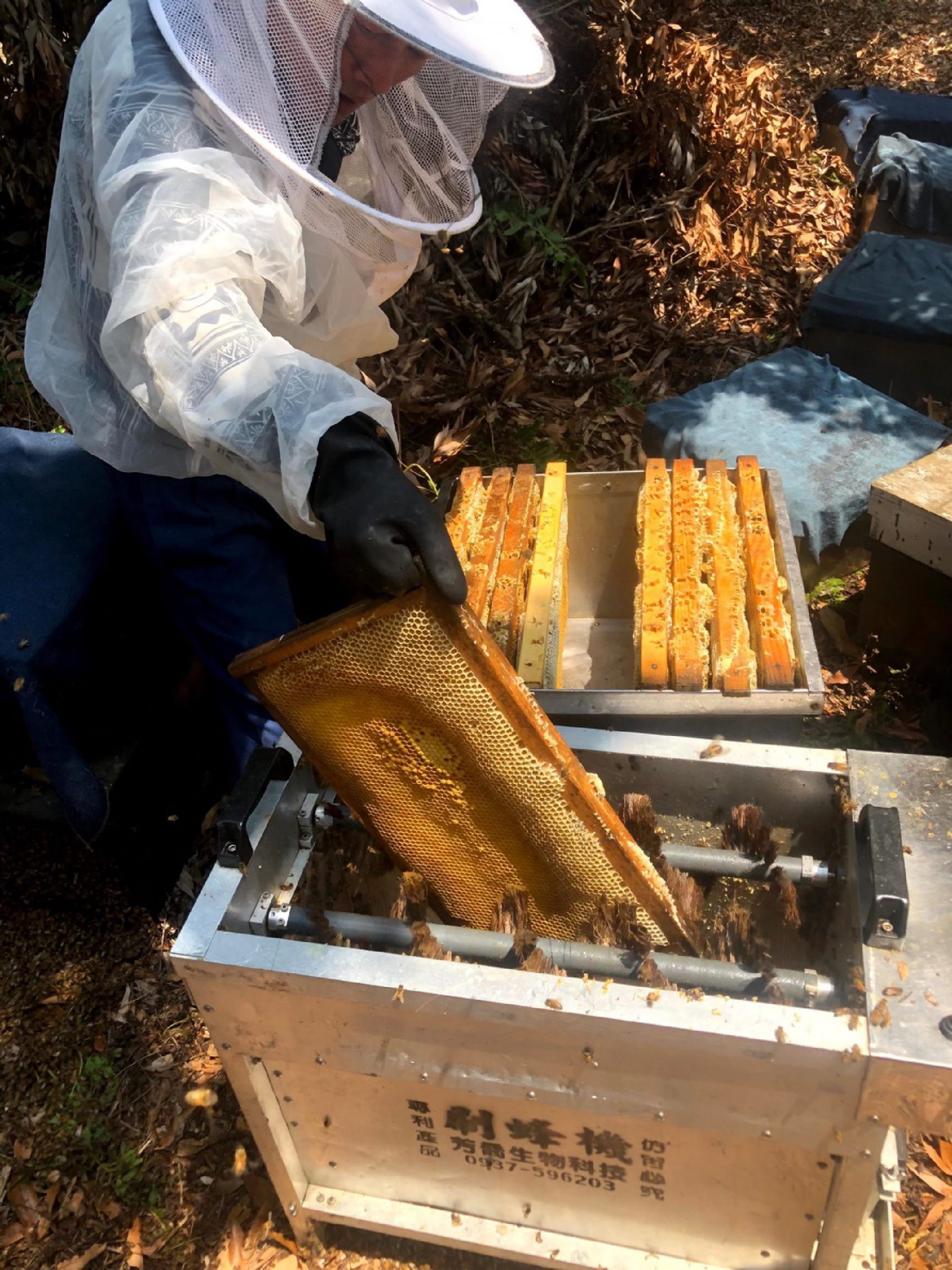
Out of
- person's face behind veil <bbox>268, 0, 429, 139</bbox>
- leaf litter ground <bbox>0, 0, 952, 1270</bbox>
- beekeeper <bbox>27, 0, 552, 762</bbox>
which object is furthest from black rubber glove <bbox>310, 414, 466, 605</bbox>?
leaf litter ground <bbox>0, 0, 952, 1270</bbox>

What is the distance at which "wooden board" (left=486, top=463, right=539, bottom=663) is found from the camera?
2.64 m

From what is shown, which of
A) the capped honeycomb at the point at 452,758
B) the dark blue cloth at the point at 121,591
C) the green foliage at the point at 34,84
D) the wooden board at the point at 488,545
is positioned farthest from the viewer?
the green foliage at the point at 34,84

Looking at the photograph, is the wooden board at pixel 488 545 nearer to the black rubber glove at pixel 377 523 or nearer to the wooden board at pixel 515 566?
the wooden board at pixel 515 566

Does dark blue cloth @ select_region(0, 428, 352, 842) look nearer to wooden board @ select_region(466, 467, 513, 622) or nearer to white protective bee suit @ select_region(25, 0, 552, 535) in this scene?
white protective bee suit @ select_region(25, 0, 552, 535)

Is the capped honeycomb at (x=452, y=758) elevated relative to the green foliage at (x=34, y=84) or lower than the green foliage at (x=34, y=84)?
lower

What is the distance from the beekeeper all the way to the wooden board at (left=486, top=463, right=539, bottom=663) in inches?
24.3

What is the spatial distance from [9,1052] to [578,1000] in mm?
2258

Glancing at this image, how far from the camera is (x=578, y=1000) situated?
1.30m

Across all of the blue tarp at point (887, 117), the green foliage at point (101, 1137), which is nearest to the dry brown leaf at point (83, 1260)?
the green foliage at point (101, 1137)

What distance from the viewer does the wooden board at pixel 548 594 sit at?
2541 millimetres

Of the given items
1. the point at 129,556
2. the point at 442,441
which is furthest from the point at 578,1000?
the point at 442,441

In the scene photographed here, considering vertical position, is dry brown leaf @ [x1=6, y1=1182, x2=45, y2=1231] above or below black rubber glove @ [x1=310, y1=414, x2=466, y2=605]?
below

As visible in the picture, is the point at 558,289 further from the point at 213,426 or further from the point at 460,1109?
the point at 460,1109

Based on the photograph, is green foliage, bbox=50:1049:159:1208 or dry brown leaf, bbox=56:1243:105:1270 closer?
dry brown leaf, bbox=56:1243:105:1270
